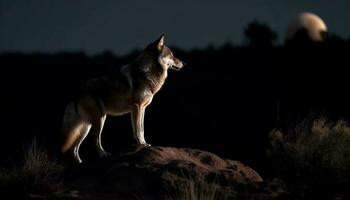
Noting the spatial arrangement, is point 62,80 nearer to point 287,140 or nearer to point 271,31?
point 271,31

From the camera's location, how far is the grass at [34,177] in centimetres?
1097

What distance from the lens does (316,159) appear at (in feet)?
39.3

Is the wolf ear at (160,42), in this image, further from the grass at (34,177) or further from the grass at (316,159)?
the grass at (34,177)

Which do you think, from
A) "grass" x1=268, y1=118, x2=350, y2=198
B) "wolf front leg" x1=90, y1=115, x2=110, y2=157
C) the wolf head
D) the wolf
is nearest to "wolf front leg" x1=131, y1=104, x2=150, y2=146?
the wolf

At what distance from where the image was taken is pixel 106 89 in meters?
12.7

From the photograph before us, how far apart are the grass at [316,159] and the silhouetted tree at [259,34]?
144 ft

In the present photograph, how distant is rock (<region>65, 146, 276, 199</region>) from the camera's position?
10617mm

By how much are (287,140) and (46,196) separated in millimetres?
5225

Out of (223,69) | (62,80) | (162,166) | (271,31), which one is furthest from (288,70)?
(162,166)

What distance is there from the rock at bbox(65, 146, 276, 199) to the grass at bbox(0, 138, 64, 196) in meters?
0.35

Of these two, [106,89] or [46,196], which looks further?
[106,89]

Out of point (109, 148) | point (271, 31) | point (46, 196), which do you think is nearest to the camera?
point (46, 196)

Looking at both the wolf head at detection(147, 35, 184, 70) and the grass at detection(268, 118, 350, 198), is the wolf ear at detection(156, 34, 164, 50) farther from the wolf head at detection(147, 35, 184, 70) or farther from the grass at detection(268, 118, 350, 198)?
the grass at detection(268, 118, 350, 198)

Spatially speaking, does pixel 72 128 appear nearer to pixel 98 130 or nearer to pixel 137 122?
pixel 98 130
